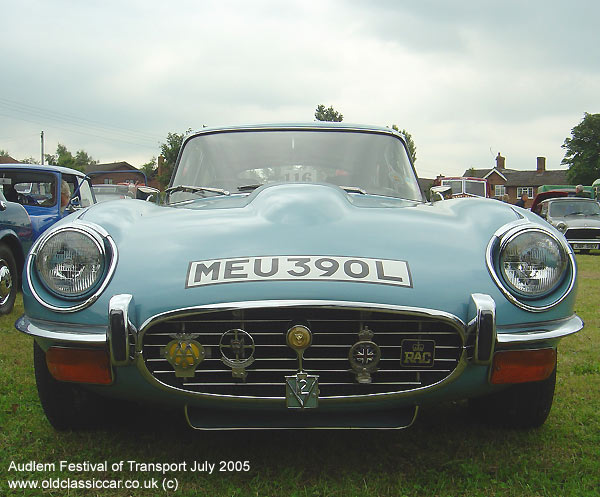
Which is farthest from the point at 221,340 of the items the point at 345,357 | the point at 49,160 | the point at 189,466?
the point at 49,160

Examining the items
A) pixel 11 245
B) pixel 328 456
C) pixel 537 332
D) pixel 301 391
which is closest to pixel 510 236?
pixel 537 332

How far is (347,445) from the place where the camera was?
90.9 inches

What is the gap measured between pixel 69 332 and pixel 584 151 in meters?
57.6

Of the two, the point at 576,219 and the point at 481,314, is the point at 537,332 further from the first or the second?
the point at 576,219

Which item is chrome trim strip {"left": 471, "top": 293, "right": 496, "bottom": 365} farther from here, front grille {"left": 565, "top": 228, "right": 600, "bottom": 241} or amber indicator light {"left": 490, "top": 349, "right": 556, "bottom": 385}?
front grille {"left": 565, "top": 228, "right": 600, "bottom": 241}

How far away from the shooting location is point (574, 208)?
15484mm

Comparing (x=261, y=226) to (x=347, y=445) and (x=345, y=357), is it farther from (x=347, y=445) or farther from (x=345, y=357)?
(x=347, y=445)

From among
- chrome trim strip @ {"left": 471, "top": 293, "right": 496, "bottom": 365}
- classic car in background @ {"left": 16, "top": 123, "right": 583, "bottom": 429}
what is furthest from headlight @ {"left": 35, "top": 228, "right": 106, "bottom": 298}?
chrome trim strip @ {"left": 471, "top": 293, "right": 496, "bottom": 365}

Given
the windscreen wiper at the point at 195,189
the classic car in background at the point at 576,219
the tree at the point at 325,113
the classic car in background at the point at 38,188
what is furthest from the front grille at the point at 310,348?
the tree at the point at 325,113

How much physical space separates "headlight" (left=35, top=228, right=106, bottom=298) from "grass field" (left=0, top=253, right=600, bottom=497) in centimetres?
62

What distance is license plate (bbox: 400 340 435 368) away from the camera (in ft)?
6.44

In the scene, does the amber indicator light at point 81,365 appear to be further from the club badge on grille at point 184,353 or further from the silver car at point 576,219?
the silver car at point 576,219

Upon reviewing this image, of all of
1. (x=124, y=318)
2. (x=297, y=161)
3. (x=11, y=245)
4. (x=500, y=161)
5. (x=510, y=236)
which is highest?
(x=500, y=161)

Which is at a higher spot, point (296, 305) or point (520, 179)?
point (520, 179)
